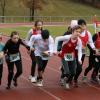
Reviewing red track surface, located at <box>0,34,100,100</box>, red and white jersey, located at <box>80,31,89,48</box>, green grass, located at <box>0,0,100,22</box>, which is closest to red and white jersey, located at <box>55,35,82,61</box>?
red and white jersey, located at <box>80,31,89,48</box>

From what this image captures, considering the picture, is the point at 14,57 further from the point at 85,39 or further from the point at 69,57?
the point at 85,39

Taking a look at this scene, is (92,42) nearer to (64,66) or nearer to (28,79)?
(64,66)

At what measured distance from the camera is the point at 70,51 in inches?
436

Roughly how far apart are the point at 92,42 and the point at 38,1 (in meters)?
52.8

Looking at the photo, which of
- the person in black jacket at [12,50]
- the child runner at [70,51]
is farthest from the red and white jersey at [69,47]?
the person in black jacket at [12,50]

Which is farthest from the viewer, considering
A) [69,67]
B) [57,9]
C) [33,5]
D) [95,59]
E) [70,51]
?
[57,9]

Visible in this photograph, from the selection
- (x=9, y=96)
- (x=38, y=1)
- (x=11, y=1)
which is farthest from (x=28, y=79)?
(x=11, y=1)

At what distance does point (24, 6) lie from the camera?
6669 centimetres

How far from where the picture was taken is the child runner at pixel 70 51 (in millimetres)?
10875

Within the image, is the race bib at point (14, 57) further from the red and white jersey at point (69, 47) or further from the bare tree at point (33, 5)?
the bare tree at point (33, 5)

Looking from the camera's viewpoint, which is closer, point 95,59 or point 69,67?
point 69,67

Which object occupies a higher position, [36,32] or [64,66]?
[36,32]

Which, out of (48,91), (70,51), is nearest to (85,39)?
(70,51)

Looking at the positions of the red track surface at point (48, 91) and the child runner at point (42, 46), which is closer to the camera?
the red track surface at point (48, 91)
